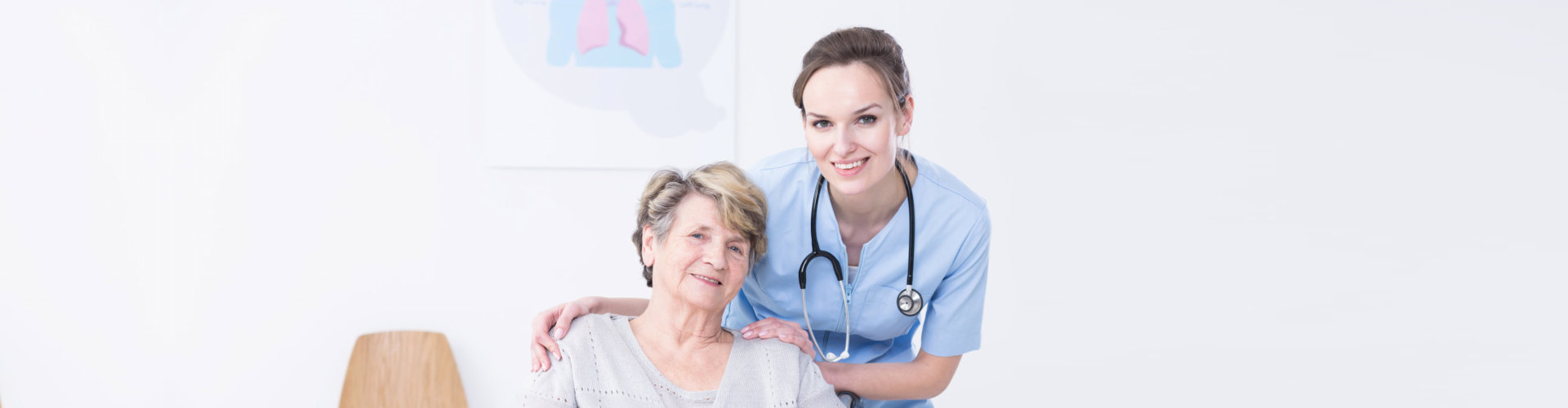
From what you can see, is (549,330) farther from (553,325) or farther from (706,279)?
(706,279)

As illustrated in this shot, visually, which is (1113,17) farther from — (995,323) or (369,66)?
(369,66)

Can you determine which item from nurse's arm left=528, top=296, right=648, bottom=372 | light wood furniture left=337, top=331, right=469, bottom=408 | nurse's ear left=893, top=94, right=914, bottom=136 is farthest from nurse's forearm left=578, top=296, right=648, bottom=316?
light wood furniture left=337, top=331, right=469, bottom=408

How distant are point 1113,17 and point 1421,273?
1.17 m

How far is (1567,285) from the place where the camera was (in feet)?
8.34

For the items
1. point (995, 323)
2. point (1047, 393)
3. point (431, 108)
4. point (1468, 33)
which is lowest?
point (1047, 393)

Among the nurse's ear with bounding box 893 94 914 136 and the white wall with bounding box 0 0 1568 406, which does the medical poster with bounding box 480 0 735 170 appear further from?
the nurse's ear with bounding box 893 94 914 136

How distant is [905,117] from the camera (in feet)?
4.59

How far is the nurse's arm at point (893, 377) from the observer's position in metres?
1.49

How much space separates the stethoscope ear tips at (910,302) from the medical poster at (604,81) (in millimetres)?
981

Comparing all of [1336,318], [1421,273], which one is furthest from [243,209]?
[1421,273]

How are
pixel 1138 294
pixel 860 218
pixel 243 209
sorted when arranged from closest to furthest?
pixel 860 218, pixel 243 209, pixel 1138 294

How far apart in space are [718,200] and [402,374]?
134 centimetres

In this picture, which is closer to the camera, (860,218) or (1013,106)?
(860,218)

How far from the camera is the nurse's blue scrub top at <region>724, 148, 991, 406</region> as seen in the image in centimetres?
153
